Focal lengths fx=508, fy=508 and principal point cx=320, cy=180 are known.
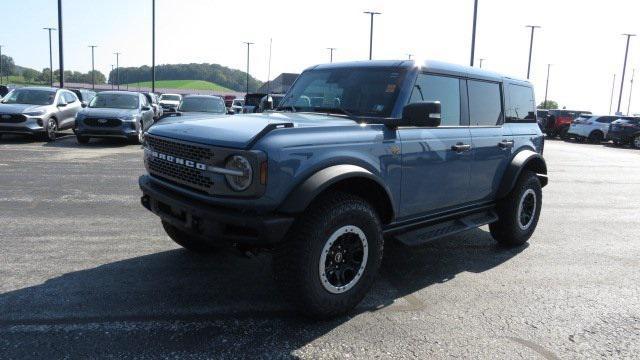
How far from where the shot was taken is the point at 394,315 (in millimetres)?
3855

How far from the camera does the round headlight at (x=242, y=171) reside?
331 cm

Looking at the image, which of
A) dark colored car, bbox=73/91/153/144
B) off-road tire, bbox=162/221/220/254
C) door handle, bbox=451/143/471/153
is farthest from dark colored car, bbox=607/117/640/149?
off-road tire, bbox=162/221/220/254

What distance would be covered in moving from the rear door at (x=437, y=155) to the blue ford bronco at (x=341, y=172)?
0.04ft

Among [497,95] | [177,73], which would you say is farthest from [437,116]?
[177,73]

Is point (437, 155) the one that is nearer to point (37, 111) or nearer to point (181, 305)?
point (181, 305)

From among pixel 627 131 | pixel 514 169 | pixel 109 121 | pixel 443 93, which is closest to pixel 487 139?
pixel 514 169

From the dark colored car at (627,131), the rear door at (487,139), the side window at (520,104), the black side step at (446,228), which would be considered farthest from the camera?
the dark colored car at (627,131)

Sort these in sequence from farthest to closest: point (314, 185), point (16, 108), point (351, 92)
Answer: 1. point (16, 108)
2. point (351, 92)
3. point (314, 185)

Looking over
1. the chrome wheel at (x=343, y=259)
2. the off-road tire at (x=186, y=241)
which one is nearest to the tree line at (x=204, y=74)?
the off-road tire at (x=186, y=241)

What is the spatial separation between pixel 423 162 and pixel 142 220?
3807 millimetres

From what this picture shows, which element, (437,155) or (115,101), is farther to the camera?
(115,101)

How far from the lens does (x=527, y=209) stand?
19.8 feet

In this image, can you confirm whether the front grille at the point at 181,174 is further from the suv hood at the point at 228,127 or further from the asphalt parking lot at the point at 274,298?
the asphalt parking lot at the point at 274,298

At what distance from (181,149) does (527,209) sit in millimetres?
4183
